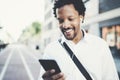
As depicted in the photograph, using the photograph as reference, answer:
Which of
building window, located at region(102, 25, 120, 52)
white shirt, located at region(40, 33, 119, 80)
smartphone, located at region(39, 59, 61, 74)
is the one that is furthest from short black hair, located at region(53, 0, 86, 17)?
building window, located at region(102, 25, 120, 52)

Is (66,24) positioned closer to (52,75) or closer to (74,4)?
(74,4)

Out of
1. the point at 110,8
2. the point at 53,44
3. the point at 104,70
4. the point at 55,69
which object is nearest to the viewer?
the point at 55,69

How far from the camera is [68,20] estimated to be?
3.04m

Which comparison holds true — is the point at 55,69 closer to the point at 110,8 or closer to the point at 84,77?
the point at 84,77

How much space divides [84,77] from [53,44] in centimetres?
44

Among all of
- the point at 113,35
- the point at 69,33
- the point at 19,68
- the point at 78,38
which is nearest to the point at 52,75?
the point at 69,33

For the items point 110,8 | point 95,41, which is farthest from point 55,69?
point 110,8

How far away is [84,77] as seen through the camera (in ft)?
9.80

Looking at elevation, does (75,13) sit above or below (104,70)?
above

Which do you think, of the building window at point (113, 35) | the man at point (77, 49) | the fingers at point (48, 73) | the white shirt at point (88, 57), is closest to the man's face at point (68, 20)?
the man at point (77, 49)

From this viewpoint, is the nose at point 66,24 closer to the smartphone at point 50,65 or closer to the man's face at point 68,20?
the man's face at point 68,20

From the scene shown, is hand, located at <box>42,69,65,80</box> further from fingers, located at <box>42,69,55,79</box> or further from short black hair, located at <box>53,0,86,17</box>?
short black hair, located at <box>53,0,86,17</box>

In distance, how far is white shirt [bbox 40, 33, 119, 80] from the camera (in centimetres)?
293

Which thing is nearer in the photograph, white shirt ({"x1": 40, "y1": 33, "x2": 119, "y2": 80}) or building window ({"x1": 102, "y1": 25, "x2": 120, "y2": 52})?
white shirt ({"x1": 40, "y1": 33, "x2": 119, "y2": 80})
